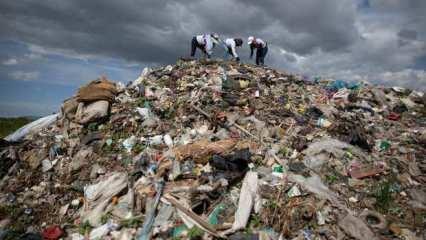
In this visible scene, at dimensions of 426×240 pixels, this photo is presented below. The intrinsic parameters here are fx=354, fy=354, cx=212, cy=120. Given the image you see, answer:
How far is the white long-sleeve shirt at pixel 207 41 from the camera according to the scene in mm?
13648

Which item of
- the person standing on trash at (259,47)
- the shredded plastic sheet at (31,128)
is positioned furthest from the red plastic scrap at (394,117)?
the shredded plastic sheet at (31,128)

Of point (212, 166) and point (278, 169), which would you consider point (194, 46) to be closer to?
point (212, 166)

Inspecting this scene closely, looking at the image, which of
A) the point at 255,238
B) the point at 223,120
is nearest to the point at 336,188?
the point at 255,238

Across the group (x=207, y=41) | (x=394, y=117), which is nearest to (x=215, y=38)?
(x=207, y=41)

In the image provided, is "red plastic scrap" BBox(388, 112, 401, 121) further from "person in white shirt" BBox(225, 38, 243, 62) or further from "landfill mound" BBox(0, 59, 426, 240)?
"person in white shirt" BBox(225, 38, 243, 62)

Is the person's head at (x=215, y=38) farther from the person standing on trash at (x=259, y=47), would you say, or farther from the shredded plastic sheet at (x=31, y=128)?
the shredded plastic sheet at (x=31, y=128)

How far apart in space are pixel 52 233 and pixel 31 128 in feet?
17.6

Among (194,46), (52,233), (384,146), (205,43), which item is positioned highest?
(205,43)

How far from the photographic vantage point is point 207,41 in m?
13.8

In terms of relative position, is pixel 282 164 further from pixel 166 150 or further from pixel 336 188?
pixel 166 150

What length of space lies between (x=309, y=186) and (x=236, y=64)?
7779 mm

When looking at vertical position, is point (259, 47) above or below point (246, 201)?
above

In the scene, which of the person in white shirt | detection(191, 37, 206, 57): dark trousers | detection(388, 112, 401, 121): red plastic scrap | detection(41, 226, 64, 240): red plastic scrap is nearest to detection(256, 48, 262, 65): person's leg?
the person in white shirt

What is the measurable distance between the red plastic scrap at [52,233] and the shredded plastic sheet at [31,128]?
4727mm
